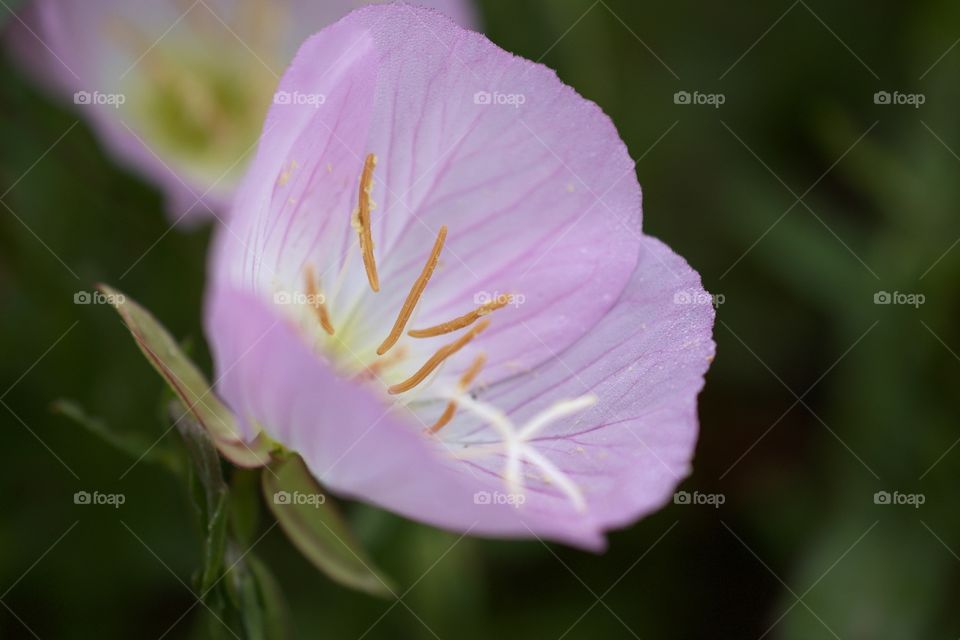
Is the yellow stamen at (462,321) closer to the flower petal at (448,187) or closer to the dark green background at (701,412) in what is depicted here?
the flower petal at (448,187)

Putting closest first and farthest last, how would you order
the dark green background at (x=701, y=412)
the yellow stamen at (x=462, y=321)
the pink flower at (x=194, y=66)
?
the yellow stamen at (x=462, y=321) < the dark green background at (x=701, y=412) < the pink flower at (x=194, y=66)

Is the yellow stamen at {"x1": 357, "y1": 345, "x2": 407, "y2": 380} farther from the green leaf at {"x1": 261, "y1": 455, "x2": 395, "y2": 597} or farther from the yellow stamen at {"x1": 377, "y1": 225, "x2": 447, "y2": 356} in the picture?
the green leaf at {"x1": 261, "y1": 455, "x2": 395, "y2": 597}

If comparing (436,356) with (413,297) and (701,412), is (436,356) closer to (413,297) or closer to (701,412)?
(413,297)

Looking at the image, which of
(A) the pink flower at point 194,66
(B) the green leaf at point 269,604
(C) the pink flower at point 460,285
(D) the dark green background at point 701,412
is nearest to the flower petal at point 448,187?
(C) the pink flower at point 460,285

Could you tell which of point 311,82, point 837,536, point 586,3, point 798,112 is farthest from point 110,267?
point 798,112

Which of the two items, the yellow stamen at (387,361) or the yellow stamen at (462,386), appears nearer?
the yellow stamen at (462,386)

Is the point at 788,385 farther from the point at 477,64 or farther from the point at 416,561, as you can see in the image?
the point at 477,64

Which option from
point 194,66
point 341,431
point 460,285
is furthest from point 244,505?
point 194,66
